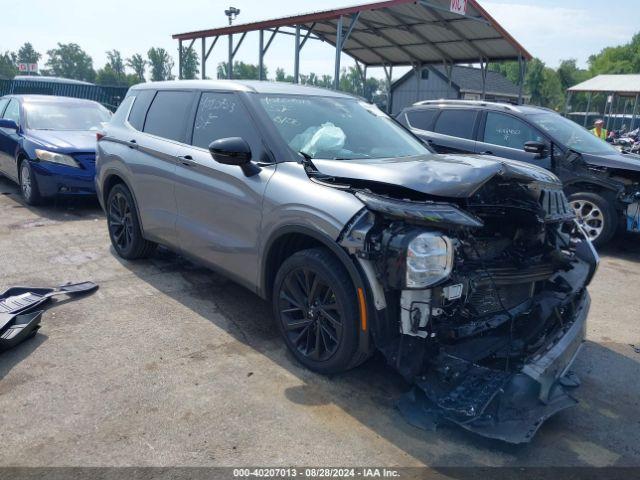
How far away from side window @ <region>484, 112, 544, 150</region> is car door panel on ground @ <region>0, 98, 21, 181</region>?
7.23 meters

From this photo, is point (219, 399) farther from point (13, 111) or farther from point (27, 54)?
point (27, 54)

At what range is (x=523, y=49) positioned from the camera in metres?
14.1

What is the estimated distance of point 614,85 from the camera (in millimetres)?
30219

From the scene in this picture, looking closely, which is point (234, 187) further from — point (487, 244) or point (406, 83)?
point (406, 83)

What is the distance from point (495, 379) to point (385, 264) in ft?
2.77

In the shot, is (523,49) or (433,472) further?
(523,49)

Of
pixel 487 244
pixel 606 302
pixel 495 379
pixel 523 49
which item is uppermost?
pixel 523 49

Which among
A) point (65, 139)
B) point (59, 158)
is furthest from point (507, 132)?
point (65, 139)

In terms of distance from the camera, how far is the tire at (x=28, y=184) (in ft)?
25.6

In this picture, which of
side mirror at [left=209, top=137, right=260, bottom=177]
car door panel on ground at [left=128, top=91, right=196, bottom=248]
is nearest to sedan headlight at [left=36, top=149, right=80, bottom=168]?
car door panel on ground at [left=128, top=91, right=196, bottom=248]

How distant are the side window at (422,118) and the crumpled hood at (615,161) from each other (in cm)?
235

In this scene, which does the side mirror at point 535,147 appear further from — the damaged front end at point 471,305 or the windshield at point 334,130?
the damaged front end at point 471,305

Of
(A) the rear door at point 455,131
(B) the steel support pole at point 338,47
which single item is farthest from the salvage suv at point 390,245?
(B) the steel support pole at point 338,47

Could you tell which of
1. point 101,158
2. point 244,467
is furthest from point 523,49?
point 244,467
